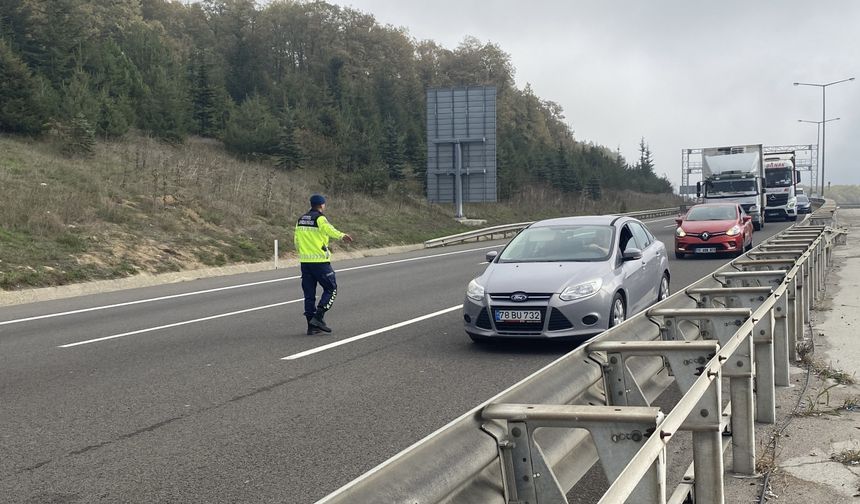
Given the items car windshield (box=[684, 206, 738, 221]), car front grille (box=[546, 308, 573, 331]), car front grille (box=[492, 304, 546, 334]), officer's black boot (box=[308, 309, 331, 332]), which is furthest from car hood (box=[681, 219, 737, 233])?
car front grille (box=[492, 304, 546, 334])

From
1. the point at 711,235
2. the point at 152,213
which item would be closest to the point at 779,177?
the point at 711,235

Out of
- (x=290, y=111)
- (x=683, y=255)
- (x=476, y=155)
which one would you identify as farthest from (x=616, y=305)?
(x=290, y=111)

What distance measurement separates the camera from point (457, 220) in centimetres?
4372

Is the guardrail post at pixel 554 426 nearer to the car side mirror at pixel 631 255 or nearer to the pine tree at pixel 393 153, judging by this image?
the car side mirror at pixel 631 255

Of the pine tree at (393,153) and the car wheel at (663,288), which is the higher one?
the pine tree at (393,153)

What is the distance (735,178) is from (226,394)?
102 ft

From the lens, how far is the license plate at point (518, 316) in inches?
347

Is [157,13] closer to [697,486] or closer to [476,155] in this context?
[476,155]

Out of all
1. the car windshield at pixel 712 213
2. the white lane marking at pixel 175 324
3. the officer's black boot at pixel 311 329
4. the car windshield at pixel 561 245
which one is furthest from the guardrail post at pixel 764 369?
the car windshield at pixel 712 213

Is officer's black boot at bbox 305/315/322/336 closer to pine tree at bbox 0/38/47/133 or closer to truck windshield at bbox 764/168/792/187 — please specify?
pine tree at bbox 0/38/47/133

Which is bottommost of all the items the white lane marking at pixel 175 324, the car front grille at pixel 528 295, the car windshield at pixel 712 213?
the white lane marking at pixel 175 324

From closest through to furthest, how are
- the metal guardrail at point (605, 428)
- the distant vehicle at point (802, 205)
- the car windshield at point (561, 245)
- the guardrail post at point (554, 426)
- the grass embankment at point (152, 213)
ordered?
the metal guardrail at point (605, 428)
the guardrail post at point (554, 426)
the car windshield at point (561, 245)
the grass embankment at point (152, 213)
the distant vehicle at point (802, 205)

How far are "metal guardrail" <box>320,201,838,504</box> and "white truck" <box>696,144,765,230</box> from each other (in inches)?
1170

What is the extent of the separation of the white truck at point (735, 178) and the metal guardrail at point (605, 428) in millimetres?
29728
